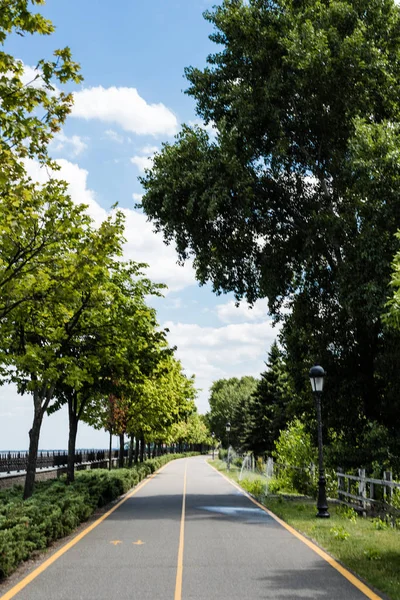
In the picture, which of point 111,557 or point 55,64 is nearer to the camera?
point 55,64

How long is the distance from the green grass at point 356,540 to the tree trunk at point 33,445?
7.20m

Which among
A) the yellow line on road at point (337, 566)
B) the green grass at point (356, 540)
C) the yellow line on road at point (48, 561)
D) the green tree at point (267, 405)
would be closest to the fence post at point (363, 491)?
the green grass at point (356, 540)

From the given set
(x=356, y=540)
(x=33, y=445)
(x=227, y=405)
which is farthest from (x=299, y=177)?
(x=227, y=405)

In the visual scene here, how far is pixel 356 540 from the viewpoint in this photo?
12023mm

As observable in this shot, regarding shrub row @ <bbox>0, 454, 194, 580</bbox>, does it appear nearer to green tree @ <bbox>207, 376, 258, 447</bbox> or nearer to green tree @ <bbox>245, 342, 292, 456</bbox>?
green tree @ <bbox>245, 342, 292, 456</bbox>

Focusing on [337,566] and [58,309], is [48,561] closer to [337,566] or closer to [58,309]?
[337,566]

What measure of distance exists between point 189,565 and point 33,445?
919 centimetres

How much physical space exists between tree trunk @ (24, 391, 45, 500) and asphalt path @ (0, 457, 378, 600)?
10.0 feet

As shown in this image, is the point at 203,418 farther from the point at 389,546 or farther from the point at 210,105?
the point at 389,546

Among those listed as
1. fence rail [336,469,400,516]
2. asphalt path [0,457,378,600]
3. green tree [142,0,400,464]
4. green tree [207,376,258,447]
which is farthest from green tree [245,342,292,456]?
green tree [207,376,258,447]

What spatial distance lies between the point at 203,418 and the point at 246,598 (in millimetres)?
159207

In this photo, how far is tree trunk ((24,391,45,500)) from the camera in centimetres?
1777

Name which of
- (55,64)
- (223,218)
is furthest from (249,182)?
(55,64)

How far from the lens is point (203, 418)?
16438 centimetres
